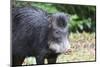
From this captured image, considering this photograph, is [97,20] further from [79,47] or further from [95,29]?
[79,47]

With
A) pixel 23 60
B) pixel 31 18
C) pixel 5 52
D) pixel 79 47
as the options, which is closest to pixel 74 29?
pixel 79 47

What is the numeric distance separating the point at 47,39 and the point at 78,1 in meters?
0.62

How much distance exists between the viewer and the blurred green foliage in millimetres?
2146

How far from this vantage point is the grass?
2.22 meters

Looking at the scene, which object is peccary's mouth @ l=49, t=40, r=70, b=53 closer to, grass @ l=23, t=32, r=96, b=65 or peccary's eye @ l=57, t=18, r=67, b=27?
grass @ l=23, t=32, r=96, b=65

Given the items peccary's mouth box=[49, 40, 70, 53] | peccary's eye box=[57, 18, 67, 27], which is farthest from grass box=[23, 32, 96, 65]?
peccary's eye box=[57, 18, 67, 27]

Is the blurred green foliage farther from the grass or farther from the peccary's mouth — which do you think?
the peccary's mouth

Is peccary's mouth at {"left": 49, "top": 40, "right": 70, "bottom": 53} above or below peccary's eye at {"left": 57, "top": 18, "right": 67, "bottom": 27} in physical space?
below

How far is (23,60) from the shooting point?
79.9 inches

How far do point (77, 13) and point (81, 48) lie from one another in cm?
43

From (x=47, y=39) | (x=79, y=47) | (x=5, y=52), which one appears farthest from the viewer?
(x=79, y=47)

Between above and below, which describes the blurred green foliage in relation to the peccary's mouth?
above

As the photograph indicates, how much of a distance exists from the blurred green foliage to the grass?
8cm

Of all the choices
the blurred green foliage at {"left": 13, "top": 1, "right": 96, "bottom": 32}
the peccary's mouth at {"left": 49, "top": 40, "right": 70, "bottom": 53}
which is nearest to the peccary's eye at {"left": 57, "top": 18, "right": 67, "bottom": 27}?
the blurred green foliage at {"left": 13, "top": 1, "right": 96, "bottom": 32}
